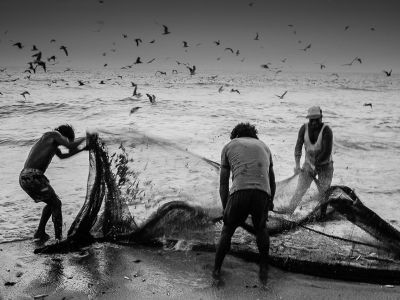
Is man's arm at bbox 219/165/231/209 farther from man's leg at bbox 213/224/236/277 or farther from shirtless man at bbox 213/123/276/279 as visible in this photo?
man's leg at bbox 213/224/236/277

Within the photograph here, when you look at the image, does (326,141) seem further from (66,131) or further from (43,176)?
(43,176)

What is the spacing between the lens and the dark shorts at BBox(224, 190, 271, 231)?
3.50 meters

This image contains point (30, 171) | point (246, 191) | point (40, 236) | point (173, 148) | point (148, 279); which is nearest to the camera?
point (246, 191)

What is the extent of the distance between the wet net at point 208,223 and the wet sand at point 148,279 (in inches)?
5.4

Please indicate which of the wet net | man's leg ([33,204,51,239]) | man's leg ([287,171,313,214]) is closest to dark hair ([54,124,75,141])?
the wet net

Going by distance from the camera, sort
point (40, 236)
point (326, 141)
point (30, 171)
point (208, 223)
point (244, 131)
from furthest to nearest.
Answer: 1. point (326, 141)
2. point (40, 236)
3. point (30, 171)
4. point (208, 223)
5. point (244, 131)

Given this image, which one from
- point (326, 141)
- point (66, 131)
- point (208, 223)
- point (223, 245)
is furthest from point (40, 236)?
point (326, 141)

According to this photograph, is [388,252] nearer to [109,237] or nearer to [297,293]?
[297,293]

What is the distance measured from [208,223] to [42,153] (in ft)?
7.12

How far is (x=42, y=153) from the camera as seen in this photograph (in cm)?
464

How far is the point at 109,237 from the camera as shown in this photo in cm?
443

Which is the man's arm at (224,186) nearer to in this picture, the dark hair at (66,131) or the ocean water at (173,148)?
the ocean water at (173,148)

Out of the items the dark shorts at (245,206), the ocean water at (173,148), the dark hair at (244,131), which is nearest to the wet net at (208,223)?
the ocean water at (173,148)

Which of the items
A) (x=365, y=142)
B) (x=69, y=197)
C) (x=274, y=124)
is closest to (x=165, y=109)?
(x=274, y=124)
